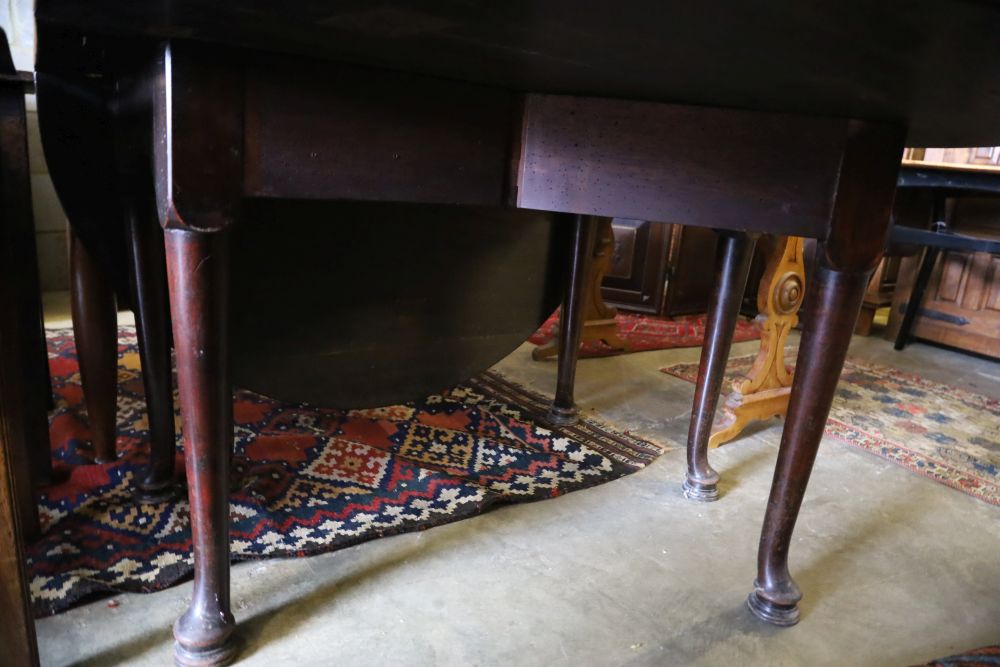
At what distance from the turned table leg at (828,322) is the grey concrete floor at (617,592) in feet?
0.25

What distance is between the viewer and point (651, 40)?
19.6 inches

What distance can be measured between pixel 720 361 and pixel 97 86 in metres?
1.15

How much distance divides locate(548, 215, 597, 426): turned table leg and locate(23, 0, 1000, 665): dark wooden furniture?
73cm

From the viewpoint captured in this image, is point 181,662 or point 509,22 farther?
point 181,662

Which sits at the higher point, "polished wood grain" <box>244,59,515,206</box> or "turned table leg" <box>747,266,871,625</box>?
"polished wood grain" <box>244,59,515,206</box>

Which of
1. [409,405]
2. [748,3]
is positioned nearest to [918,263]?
[409,405]

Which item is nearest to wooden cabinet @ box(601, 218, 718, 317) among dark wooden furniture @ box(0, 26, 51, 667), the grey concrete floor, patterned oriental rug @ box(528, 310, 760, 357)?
patterned oriental rug @ box(528, 310, 760, 357)

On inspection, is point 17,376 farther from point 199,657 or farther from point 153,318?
point 199,657

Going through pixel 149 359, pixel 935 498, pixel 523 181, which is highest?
pixel 523 181

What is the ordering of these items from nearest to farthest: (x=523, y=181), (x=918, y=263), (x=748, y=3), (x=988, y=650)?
1. (x=748, y=3)
2. (x=523, y=181)
3. (x=988, y=650)
4. (x=918, y=263)

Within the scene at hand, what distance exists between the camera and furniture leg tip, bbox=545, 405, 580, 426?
5.60ft

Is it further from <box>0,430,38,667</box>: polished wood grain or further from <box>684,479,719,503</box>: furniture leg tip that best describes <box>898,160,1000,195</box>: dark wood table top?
<box>0,430,38,667</box>: polished wood grain

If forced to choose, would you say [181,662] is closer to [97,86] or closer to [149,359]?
Answer: [149,359]

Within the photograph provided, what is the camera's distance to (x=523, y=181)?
30.2 inches
